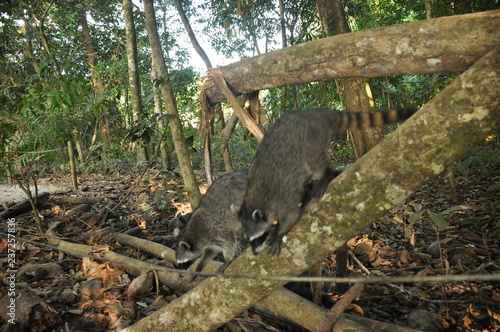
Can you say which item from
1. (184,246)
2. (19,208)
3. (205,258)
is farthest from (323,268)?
(19,208)

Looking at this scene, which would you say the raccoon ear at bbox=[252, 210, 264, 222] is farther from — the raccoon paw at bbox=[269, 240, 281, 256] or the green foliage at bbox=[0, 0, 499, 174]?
the green foliage at bbox=[0, 0, 499, 174]

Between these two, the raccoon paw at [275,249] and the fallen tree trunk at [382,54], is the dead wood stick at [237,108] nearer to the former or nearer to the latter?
the fallen tree trunk at [382,54]

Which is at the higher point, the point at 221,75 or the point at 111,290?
the point at 221,75

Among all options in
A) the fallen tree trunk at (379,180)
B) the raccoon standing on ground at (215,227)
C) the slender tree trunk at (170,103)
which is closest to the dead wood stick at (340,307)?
the fallen tree trunk at (379,180)

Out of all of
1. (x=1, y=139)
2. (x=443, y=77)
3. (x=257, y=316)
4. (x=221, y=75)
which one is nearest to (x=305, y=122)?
(x=221, y=75)

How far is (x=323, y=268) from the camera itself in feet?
13.8

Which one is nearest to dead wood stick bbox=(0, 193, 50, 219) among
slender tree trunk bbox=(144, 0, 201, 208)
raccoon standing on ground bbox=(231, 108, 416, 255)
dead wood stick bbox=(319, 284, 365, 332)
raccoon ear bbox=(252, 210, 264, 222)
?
slender tree trunk bbox=(144, 0, 201, 208)

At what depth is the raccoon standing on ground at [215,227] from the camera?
379 centimetres

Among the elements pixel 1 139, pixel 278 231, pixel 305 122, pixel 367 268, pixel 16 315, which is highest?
pixel 1 139

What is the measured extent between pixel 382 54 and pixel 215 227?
2372 mm

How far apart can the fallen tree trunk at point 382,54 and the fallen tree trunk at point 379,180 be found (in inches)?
33.9

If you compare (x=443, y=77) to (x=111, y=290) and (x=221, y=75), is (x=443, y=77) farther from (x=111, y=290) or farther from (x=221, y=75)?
(x=111, y=290)

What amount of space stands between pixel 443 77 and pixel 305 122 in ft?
22.1

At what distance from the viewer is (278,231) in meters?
2.53
